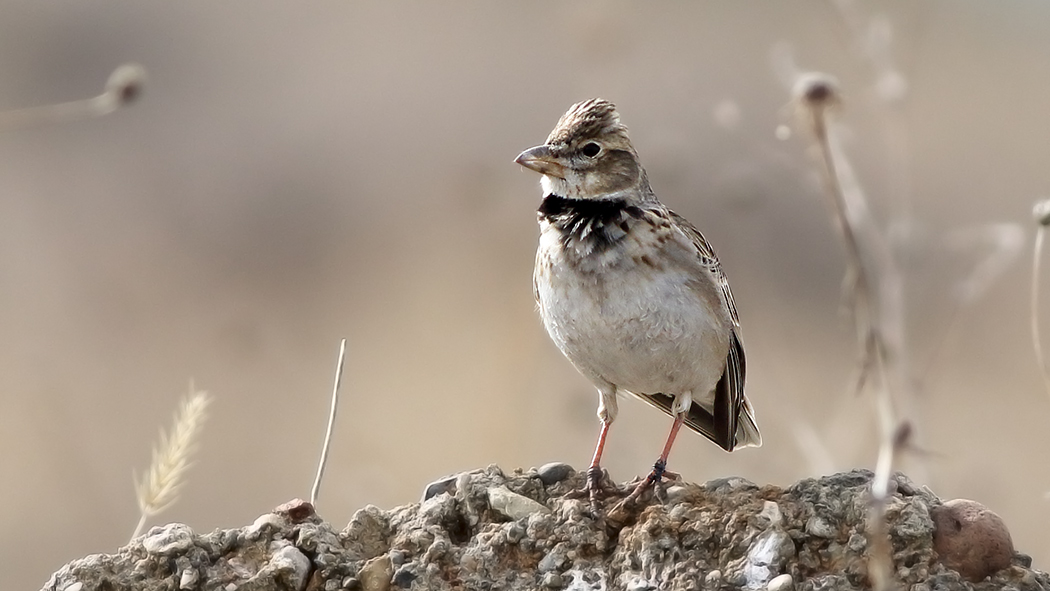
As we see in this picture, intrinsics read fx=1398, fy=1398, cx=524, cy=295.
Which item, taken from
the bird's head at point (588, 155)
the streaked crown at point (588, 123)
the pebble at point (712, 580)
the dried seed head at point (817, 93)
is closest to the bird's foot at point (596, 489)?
the pebble at point (712, 580)

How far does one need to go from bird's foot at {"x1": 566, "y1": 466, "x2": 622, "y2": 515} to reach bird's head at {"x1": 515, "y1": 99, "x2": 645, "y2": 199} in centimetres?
120

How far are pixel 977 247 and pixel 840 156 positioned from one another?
7581 mm

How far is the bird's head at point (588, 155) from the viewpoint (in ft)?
17.6

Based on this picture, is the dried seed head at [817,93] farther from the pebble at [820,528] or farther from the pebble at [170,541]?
the pebble at [170,541]

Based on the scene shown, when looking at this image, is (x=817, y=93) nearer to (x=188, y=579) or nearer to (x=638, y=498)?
(x=638, y=498)

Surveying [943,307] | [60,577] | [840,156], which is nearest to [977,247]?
[943,307]

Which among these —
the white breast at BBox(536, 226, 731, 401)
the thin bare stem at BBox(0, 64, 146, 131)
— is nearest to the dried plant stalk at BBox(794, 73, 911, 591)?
the white breast at BBox(536, 226, 731, 401)

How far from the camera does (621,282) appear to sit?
5.15 metres

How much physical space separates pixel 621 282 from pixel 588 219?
0.33 m

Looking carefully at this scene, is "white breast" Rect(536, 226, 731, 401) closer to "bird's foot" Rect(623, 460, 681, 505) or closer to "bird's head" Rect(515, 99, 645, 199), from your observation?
"bird's head" Rect(515, 99, 645, 199)

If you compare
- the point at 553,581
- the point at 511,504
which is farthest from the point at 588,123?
the point at 553,581

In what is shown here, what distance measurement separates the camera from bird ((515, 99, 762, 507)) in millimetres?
5156

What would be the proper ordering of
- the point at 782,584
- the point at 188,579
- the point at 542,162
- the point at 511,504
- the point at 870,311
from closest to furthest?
the point at 870,311 → the point at 782,584 → the point at 188,579 → the point at 511,504 → the point at 542,162

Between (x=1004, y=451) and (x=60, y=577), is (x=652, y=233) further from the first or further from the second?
(x=1004, y=451)
